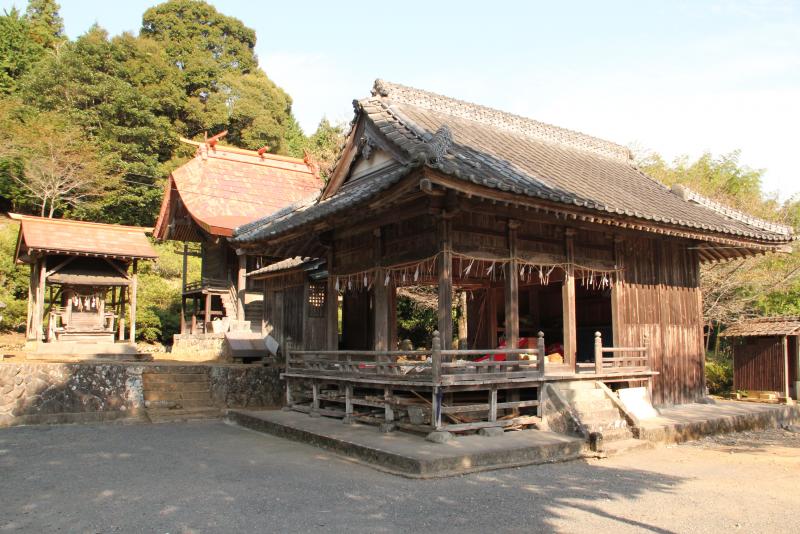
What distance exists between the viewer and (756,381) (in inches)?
719

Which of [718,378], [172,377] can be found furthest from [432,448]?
[718,378]

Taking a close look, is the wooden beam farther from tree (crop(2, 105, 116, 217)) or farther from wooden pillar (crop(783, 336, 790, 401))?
wooden pillar (crop(783, 336, 790, 401))

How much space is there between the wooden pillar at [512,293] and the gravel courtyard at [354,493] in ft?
8.56

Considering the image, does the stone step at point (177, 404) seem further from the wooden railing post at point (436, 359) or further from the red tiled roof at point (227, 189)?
the wooden railing post at point (436, 359)

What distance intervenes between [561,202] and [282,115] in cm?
3676

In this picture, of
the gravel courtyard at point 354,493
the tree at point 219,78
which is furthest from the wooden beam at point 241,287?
the tree at point 219,78

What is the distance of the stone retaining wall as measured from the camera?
1307cm

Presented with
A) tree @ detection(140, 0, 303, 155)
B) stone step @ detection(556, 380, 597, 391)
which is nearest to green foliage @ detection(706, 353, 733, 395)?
stone step @ detection(556, 380, 597, 391)

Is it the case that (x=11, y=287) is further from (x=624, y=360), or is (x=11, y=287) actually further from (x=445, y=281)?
(x=624, y=360)

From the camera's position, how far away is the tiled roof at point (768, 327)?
56.9 feet

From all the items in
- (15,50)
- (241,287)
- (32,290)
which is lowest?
(32,290)

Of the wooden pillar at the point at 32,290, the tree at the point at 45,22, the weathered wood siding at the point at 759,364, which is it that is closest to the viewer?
the weathered wood siding at the point at 759,364

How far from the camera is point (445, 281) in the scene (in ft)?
33.3

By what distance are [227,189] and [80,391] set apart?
12038mm
